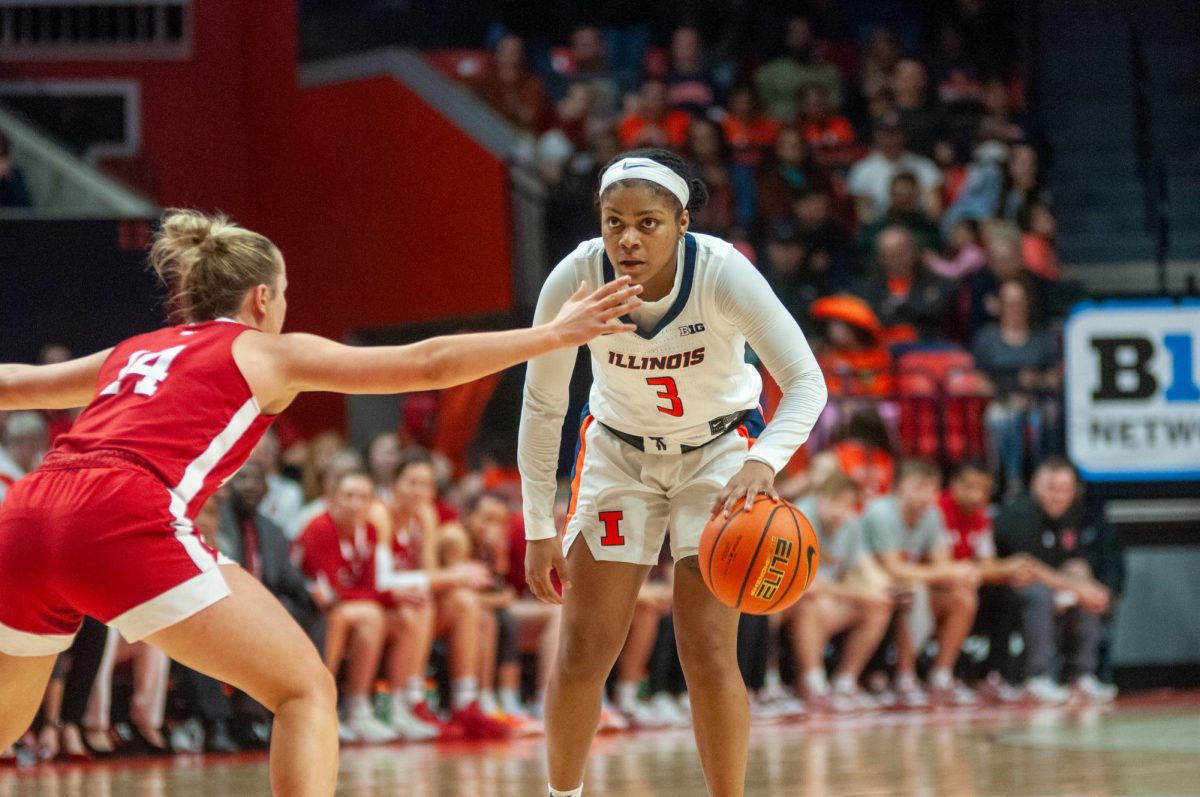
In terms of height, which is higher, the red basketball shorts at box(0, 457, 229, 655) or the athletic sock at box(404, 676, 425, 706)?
the red basketball shorts at box(0, 457, 229, 655)

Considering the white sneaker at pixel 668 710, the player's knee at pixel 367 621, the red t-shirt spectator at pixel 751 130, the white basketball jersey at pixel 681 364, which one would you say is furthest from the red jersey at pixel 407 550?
the red t-shirt spectator at pixel 751 130

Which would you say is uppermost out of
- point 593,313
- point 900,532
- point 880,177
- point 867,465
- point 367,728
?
point 880,177

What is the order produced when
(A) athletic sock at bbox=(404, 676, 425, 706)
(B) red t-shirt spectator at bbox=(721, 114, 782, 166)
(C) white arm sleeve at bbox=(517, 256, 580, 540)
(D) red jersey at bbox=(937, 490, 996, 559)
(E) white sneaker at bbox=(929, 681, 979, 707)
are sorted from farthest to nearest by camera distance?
(B) red t-shirt spectator at bbox=(721, 114, 782, 166) → (D) red jersey at bbox=(937, 490, 996, 559) → (E) white sneaker at bbox=(929, 681, 979, 707) → (A) athletic sock at bbox=(404, 676, 425, 706) → (C) white arm sleeve at bbox=(517, 256, 580, 540)

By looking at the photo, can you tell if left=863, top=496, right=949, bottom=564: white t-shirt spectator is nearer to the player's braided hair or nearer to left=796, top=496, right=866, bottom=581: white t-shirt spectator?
left=796, top=496, right=866, bottom=581: white t-shirt spectator

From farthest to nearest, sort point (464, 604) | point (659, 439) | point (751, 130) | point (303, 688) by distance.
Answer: point (751, 130), point (464, 604), point (659, 439), point (303, 688)

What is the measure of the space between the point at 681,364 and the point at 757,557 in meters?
0.58

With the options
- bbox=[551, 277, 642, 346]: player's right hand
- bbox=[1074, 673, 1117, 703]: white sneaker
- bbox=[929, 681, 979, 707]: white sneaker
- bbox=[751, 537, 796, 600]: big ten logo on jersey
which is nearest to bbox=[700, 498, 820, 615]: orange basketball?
bbox=[751, 537, 796, 600]: big ten logo on jersey

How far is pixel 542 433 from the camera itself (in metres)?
4.55

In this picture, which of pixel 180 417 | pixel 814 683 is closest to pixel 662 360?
pixel 180 417

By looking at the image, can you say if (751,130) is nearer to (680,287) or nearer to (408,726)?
(408,726)

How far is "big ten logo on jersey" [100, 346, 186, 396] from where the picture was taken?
141 inches

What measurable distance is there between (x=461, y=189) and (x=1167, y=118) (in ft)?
20.4

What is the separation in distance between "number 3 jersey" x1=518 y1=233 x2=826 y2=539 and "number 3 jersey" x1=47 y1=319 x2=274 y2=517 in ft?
3.23

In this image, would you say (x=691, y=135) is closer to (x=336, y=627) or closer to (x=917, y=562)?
(x=917, y=562)
